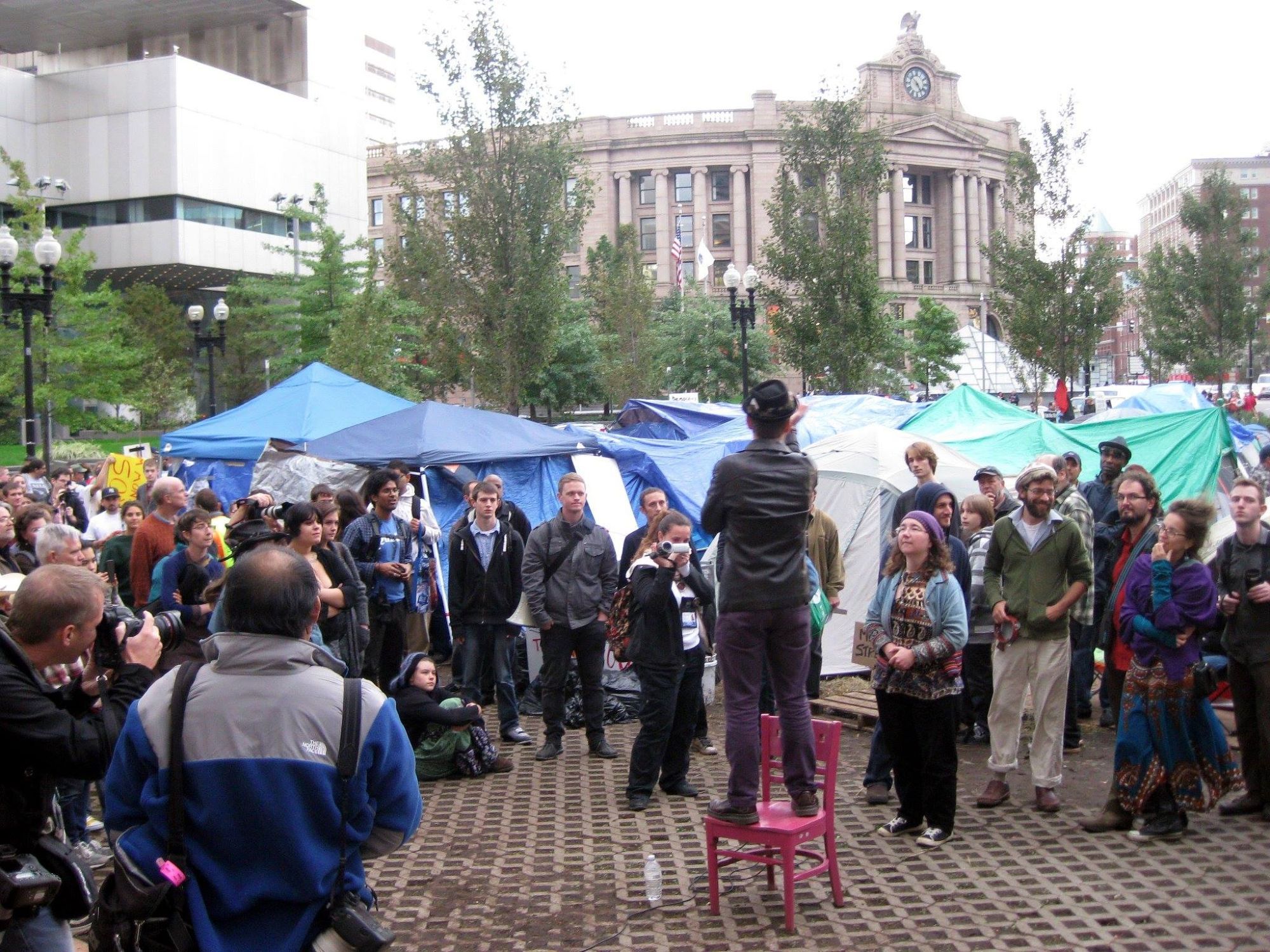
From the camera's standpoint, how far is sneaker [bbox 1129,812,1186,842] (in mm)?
6266

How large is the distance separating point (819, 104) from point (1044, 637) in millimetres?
22735

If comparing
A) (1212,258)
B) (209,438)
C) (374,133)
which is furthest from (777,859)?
(374,133)

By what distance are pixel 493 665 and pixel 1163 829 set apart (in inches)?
184

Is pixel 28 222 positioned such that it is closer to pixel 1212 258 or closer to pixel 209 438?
pixel 209 438

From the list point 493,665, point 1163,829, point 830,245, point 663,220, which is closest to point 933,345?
point 663,220

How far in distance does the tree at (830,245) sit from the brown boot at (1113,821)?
2197 cm

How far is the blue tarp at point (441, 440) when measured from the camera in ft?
40.4

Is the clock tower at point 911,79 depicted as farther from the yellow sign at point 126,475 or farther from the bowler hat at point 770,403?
the bowler hat at point 770,403

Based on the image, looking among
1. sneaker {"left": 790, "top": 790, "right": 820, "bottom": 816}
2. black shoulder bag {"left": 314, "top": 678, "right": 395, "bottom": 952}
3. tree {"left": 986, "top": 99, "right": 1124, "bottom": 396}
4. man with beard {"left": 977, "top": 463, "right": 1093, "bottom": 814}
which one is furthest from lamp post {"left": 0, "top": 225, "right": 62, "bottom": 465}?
tree {"left": 986, "top": 99, "right": 1124, "bottom": 396}

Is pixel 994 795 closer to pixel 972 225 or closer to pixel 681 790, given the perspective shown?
pixel 681 790

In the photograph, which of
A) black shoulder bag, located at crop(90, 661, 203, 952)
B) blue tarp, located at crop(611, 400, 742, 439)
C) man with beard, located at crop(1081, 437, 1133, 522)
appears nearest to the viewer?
black shoulder bag, located at crop(90, 661, 203, 952)

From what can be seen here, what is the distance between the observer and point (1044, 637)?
678cm

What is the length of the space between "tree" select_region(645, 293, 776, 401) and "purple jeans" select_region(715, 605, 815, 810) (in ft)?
154

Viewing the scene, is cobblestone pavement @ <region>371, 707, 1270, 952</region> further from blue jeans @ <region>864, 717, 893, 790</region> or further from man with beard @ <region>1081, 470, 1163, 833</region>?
man with beard @ <region>1081, 470, 1163, 833</region>
